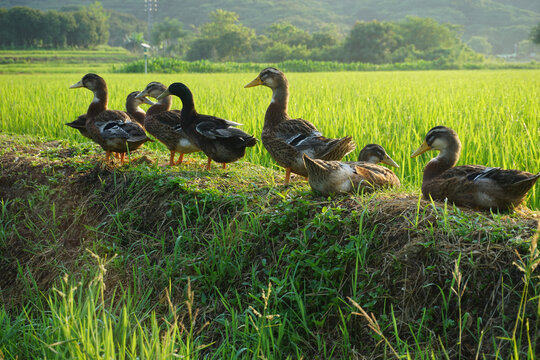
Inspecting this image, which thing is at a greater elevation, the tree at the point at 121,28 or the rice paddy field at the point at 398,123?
the tree at the point at 121,28

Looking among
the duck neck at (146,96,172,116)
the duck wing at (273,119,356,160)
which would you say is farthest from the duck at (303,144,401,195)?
the duck neck at (146,96,172,116)

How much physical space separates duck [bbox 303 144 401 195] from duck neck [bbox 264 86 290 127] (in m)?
1.06

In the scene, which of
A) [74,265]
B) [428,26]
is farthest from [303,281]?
[428,26]

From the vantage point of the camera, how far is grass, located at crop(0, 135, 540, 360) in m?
2.38

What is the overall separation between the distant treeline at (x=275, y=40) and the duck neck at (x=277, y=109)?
36.6 m

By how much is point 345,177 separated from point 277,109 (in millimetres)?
1323

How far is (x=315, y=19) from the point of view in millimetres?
108500

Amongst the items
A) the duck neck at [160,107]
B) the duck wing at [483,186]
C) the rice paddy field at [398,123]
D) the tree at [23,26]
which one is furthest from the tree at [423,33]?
the duck wing at [483,186]

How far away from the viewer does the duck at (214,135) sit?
4324 millimetres

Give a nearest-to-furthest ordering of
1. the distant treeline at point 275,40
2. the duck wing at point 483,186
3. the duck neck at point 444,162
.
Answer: the duck wing at point 483,186, the duck neck at point 444,162, the distant treeline at point 275,40

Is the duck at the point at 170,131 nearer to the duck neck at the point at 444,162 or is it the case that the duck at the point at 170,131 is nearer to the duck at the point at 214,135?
the duck at the point at 214,135

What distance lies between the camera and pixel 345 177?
11.2 ft

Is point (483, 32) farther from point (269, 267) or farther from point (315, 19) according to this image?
point (269, 267)

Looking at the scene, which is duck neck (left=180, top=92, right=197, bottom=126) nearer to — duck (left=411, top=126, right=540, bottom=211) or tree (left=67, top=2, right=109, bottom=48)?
duck (left=411, top=126, right=540, bottom=211)
